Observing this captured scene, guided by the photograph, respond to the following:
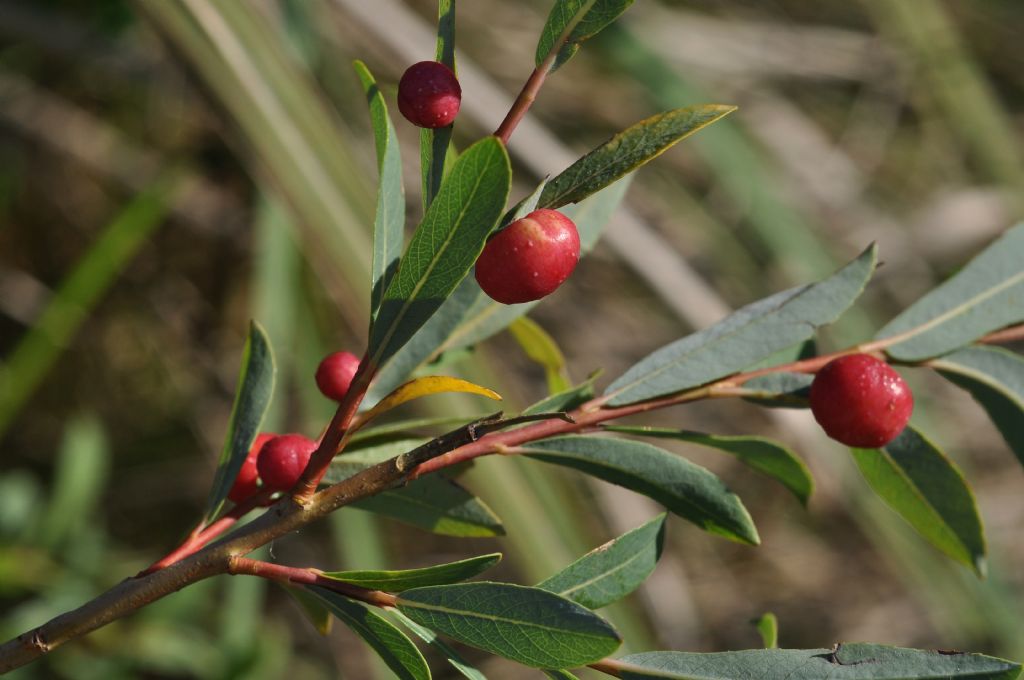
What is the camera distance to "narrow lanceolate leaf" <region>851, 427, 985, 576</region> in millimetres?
358

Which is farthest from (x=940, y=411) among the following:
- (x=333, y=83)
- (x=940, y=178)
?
(x=333, y=83)

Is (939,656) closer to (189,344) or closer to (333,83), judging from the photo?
(333,83)

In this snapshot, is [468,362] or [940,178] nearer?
[468,362]

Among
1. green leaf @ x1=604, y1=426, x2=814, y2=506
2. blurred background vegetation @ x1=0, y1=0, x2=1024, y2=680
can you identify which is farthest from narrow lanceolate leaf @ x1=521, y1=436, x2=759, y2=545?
blurred background vegetation @ x1=0, y1=0, x2=1024, y2=680

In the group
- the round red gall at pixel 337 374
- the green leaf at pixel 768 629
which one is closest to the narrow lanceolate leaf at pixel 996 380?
the green leaf at pixel 768 629

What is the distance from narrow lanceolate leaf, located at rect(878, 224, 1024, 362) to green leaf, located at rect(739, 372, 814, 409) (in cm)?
4

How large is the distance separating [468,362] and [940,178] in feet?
6.86

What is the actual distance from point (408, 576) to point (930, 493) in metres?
0.20

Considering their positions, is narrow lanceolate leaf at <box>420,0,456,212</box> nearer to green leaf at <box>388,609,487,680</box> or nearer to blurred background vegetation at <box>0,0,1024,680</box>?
green leaf at <box>388,609,487,680</box>

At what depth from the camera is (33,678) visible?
3.55ft

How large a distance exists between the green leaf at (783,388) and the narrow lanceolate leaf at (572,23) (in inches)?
5.2

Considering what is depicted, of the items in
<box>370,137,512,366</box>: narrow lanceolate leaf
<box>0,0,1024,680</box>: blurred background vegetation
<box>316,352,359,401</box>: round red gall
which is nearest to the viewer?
<box>370,137,512,366</box>: narrow lanceolate leaf

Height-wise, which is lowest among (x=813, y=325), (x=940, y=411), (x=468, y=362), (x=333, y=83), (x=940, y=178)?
(x=940, y=411)

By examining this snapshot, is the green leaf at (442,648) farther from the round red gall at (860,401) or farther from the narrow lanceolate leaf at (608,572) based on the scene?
the round red gall at (860,401)
